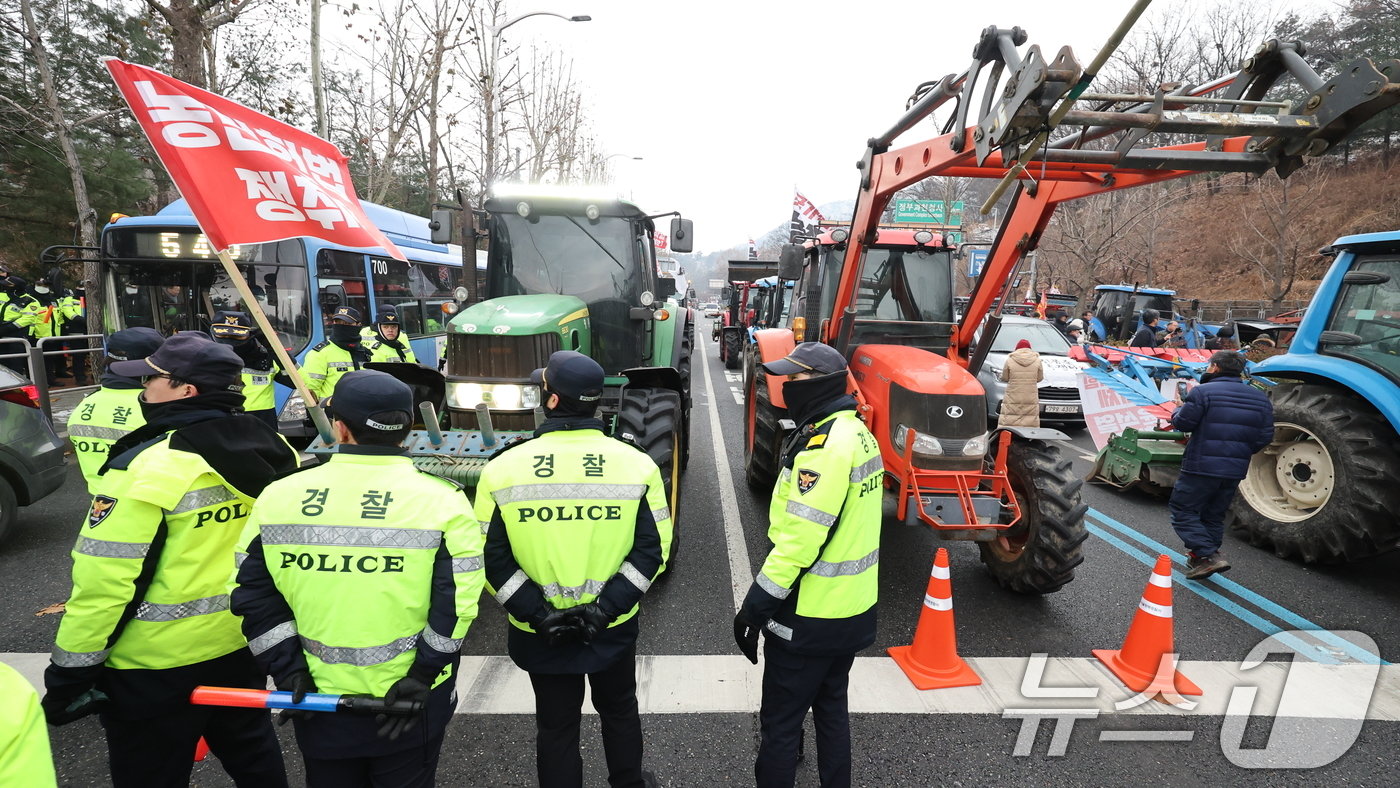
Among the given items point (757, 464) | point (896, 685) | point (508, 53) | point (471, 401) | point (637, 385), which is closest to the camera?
point (896, 685)

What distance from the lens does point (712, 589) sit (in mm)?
4438

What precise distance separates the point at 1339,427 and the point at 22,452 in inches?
401

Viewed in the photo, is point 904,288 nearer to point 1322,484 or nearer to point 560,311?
point 560,311

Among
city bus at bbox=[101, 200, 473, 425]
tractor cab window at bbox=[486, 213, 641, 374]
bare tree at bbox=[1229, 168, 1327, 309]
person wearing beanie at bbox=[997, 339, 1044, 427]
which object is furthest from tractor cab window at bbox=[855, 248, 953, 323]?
bare tree at bbox=[1229, 168, 1327, 309]

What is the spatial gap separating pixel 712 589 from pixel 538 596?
243cm

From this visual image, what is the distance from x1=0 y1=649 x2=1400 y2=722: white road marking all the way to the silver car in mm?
2059

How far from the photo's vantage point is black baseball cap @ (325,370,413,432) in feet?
5.96

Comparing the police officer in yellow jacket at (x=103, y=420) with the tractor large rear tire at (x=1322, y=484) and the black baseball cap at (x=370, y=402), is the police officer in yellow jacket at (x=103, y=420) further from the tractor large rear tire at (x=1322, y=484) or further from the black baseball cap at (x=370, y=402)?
the tractor large rear tire at (x=1322, y=484)

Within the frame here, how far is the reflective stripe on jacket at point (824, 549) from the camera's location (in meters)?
2.31

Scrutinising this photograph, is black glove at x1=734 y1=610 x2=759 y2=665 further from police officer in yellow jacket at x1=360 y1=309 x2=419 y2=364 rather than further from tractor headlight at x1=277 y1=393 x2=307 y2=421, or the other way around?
tractor headlight at x1=277 y1=393 x2=307 y2=421

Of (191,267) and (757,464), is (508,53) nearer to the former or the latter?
(191,267)

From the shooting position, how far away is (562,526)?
219 cm

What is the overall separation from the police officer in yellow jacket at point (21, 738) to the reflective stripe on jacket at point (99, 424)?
3303mm

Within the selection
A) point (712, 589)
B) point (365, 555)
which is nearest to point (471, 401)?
point (712, 589)
